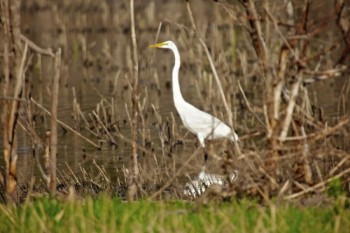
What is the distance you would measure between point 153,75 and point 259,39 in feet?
44.4

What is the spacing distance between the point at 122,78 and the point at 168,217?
15.1m

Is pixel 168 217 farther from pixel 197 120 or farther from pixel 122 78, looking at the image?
pixel 122 78

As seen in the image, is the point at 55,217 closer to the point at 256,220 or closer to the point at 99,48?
the point at 256,220

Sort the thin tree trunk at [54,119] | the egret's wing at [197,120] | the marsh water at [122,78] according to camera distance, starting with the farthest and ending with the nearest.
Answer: the marsh water at [122,78], the egret's wing at [197,120], the thin tree trunk at [54,119]

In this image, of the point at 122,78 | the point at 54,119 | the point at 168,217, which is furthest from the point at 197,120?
the point at 122,78

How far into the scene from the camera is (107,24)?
29828 millimetres

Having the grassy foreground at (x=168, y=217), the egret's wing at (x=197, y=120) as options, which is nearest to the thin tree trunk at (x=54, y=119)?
the grassy foreground at (x=168, y=217)

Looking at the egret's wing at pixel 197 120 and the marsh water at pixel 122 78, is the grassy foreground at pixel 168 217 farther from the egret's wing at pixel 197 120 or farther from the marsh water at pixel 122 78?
the egret's wing at pixel 197 120

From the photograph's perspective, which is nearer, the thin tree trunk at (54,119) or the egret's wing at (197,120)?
the thin tree trunk at (54,119)

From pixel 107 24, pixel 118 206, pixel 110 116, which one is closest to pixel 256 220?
pixel 118 206

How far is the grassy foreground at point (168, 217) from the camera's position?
6332 mm

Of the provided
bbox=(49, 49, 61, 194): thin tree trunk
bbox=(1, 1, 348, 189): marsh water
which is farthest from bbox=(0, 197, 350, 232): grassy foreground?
bbox=(49, 49, 61, 194): thin tree trunk

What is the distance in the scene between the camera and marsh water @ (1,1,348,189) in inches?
537

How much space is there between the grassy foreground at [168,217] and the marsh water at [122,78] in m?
0.62
